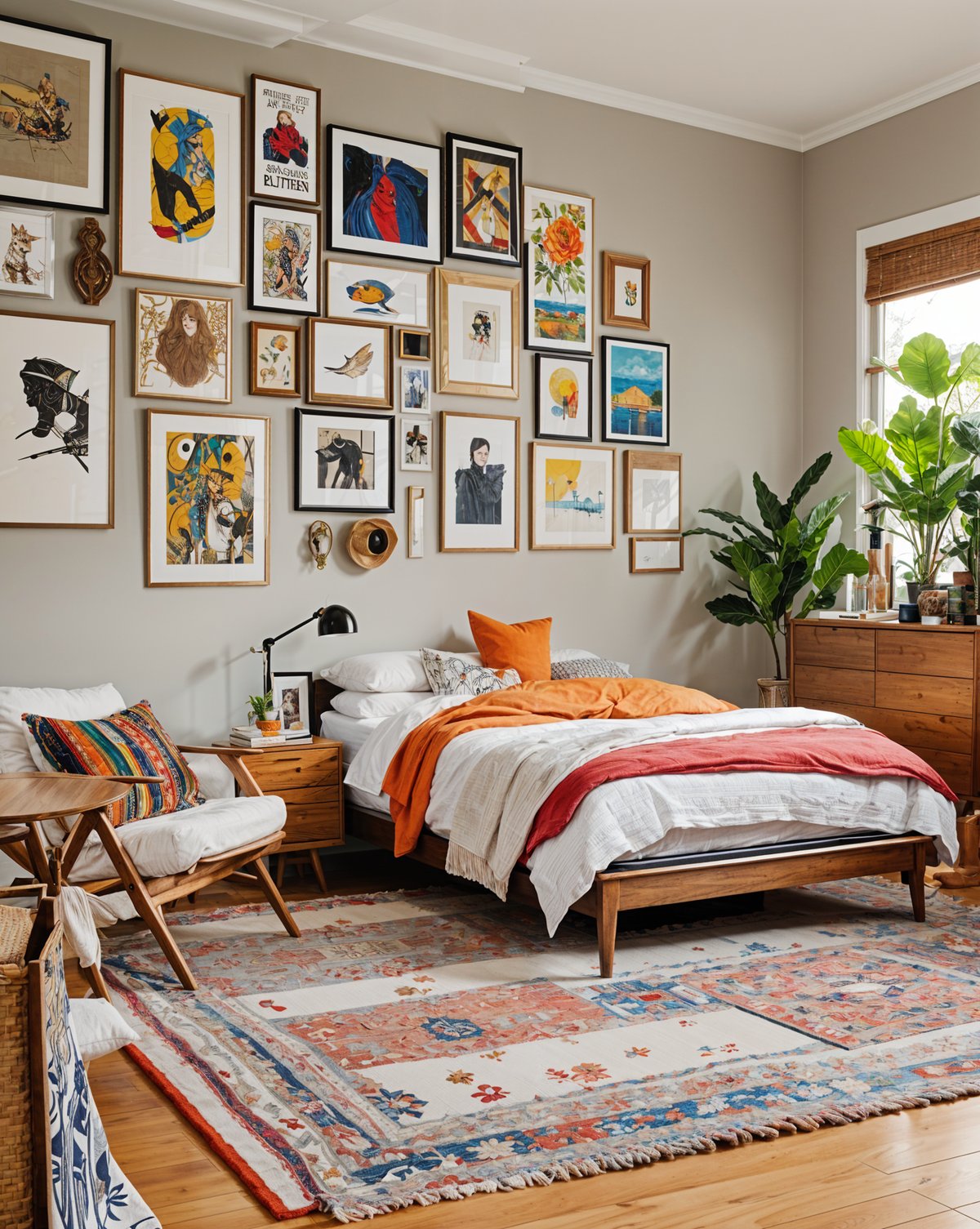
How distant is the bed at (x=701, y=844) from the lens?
3646mm

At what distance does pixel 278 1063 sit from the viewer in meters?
2.97

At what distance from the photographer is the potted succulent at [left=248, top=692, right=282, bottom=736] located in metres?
4.85

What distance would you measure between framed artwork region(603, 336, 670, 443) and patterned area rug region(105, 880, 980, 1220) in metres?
2.63

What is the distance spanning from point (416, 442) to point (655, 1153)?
3632mm

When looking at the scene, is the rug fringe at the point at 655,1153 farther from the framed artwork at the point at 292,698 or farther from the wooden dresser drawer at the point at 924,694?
the framed artwork at the point at 292,698

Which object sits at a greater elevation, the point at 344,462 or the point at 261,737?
the point at 344,462

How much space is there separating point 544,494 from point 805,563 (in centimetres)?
136

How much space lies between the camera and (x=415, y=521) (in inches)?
218

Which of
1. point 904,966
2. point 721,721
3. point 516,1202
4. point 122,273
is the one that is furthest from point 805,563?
point 516,1202

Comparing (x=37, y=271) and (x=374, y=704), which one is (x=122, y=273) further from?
(x=374, y=704)

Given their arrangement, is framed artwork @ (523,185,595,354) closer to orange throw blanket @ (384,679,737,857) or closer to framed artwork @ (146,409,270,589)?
framed artwork @ (146,409,270,589)

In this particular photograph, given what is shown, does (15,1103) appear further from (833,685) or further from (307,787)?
(833,685)

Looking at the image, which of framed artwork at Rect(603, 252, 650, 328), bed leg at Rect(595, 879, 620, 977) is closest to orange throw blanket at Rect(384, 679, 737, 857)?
bed leg at Rect(595, 879, 620, 977)

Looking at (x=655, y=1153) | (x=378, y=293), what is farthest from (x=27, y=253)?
(x=655, y=1153)
